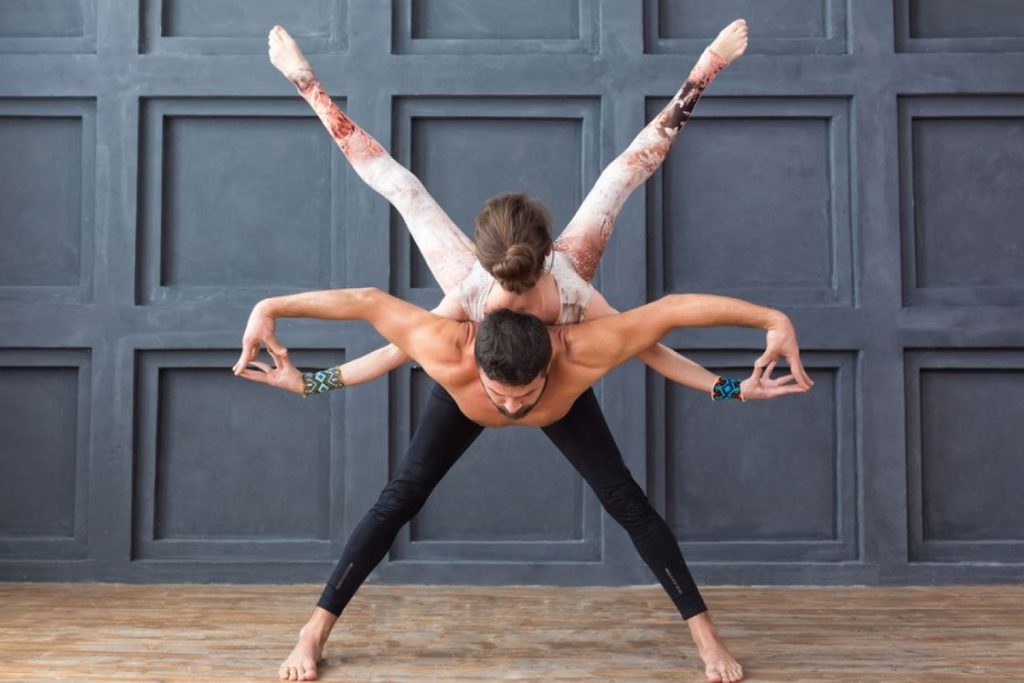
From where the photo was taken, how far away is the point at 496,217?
7.02ft

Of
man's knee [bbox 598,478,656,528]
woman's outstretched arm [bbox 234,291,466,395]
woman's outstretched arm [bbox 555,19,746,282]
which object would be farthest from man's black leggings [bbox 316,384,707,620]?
woman's outstretched arm [bbox 555,19,746,282]

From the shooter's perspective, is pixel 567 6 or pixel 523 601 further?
pixel 567 6

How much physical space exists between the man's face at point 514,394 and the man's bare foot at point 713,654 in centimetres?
72

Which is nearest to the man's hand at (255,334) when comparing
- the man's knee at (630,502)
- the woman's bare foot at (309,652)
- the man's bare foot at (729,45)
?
the woman's bare foot at (309,652)

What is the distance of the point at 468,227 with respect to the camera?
11.6 ft

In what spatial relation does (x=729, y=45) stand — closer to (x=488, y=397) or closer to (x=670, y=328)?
Answer: (x=670, y=328)

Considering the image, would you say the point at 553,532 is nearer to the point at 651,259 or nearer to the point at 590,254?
the point at 651,259

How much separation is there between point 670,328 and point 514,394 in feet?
1.34

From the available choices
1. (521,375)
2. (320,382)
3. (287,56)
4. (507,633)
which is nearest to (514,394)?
(521,375)

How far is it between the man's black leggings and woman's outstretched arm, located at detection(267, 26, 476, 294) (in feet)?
1.13

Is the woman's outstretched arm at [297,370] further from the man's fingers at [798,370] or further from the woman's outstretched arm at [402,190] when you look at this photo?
the man's fingers at [798,370]

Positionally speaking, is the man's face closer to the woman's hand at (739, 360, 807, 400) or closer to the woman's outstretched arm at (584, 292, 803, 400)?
the woman's outstretched arm at (584, 292, 803, 400)

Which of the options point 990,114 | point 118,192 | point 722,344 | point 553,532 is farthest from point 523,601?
point 990,114

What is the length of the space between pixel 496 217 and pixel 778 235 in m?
1.75
